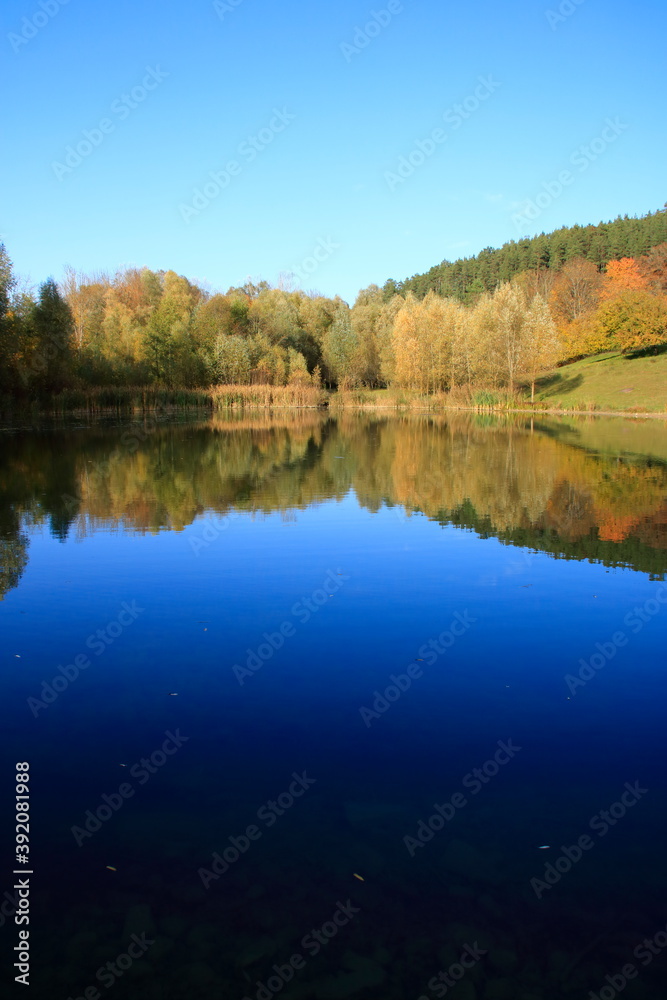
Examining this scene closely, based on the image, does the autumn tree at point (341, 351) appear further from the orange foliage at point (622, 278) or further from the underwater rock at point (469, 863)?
the underwater rock at point (469, 863)

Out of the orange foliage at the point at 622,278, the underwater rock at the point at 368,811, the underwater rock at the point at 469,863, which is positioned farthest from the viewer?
the orange foliage at the point at 622,278

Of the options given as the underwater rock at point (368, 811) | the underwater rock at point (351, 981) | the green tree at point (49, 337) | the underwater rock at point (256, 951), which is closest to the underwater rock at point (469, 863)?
the underwater rock at point (368, 811)

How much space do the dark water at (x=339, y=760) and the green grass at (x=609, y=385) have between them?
35696 millimetres

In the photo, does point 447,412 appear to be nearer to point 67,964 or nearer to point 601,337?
point 601,337

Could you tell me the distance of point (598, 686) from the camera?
5.23 metres

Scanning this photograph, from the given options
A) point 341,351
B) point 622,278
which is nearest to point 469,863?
point 341,351

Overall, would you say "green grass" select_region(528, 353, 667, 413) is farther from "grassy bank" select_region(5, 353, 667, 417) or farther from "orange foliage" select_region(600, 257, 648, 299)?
"orange foliage" select_region(600, 257, 648, 299)

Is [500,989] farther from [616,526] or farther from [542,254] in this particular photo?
[542,254]

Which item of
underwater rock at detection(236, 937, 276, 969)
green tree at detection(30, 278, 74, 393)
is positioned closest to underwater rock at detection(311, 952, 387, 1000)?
underwater rock at detection(236, 937, 276, 969)

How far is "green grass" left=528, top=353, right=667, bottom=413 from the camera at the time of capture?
42.4 m

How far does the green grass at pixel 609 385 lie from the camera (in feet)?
139

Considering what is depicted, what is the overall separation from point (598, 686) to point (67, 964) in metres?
3.97

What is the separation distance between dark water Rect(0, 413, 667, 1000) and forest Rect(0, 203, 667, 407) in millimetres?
27516

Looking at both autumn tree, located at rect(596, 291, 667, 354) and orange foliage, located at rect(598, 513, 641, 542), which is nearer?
orange foliage, located at rect(598, 513, 641, 542)
